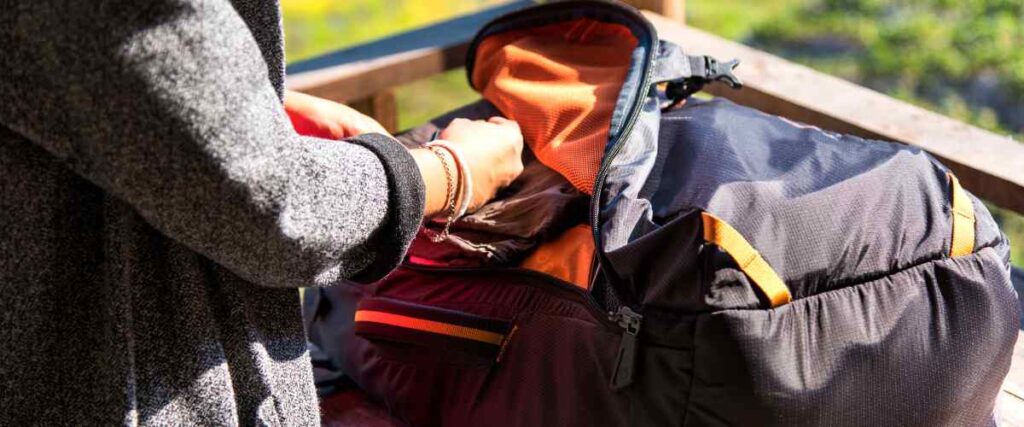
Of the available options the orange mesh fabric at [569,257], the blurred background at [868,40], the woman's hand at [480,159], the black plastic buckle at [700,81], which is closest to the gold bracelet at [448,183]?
the woman's hand at [480,159]

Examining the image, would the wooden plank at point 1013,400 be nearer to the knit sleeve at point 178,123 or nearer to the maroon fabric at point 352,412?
the maroon fabric at point 352,412

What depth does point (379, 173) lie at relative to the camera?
1.06m

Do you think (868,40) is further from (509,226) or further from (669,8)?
(509,226)

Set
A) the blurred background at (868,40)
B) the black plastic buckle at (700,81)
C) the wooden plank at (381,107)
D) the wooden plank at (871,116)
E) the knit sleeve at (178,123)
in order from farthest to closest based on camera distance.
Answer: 1. the blurred background at (868,40)
2. the wooden plank at (381,107)
3. the wooden plank at (871,116)
4. the black plastic buckle at (700,81)
5. the knit sleeve at (178,123)

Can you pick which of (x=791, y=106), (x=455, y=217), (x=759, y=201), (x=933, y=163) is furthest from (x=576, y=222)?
(x=791, y=106)

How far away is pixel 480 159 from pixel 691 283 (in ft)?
1.17

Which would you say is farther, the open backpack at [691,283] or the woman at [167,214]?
the open backpack at [691,283]

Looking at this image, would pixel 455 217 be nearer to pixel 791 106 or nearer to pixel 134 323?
pixel 134 323

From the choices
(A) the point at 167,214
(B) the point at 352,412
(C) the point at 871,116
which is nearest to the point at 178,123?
(A) the point at 167,214

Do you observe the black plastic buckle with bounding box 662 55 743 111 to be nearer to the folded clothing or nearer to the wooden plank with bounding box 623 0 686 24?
the folded clothing

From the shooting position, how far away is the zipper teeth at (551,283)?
1.17m

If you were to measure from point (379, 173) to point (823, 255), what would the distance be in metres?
0.46

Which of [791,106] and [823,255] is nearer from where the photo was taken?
[823,255]

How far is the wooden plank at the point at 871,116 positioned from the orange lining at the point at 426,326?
82cm
